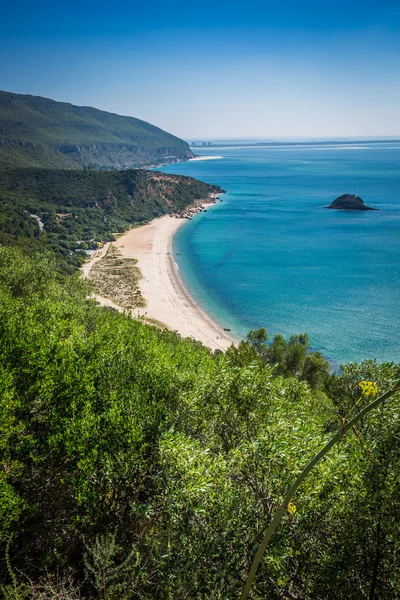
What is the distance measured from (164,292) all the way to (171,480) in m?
68.0

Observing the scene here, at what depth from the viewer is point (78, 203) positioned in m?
150

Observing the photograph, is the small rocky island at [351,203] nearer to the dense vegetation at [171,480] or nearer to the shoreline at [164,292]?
the shoreline at [164,292]

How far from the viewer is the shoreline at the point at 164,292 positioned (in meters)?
60.7

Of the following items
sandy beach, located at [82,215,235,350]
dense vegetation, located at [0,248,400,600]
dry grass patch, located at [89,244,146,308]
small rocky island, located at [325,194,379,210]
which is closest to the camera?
dense vegetation, located at [0,248,400,600]

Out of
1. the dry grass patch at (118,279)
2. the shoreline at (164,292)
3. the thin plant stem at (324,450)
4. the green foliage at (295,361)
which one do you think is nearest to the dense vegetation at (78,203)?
the dry grass patch at (118,279)

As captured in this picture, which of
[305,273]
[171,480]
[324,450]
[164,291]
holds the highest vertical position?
[324,450]

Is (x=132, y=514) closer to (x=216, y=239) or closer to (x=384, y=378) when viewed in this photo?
(x=384, y=378)

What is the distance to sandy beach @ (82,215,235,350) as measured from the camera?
60.9m

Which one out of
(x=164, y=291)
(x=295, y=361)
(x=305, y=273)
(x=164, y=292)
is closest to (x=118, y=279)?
(x=164, y=291)

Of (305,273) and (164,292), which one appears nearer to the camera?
(164,292)

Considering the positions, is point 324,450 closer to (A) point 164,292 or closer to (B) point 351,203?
(A) point 164,292

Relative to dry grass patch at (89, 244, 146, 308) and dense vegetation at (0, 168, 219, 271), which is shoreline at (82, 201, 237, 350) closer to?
dry grass patch at (89, 244, 146, 308)

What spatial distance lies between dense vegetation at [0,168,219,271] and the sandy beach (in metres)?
10.6

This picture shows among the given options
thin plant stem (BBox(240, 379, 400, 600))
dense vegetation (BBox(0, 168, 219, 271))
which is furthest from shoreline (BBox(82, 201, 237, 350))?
thin plant stem (BBox(240, 379, 400, 600))
